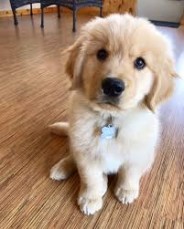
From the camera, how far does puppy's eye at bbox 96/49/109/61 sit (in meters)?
1.02

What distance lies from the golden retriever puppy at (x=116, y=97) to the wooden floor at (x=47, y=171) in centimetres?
8

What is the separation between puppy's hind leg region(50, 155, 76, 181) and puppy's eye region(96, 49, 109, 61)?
55 centimetres

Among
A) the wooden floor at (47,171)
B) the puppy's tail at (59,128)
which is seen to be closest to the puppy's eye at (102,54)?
the wooden floor at (47,171)

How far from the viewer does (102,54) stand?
1.03 meters

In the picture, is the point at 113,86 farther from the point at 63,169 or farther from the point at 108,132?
the point at 63,169

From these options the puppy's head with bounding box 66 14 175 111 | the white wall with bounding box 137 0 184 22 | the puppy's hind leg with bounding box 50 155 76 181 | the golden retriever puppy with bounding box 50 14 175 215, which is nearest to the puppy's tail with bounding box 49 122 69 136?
the puppy's hind leg with bounding box 50 155 76 181

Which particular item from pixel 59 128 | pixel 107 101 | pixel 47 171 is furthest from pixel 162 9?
pixel 107 101

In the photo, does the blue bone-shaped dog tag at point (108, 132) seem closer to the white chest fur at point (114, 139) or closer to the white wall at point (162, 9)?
the white chest fur at point (114, 139)

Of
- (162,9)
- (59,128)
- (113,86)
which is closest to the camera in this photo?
(113,86)

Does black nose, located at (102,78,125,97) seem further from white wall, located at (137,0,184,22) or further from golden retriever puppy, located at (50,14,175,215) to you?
white wall, located at (137,0,184,22)

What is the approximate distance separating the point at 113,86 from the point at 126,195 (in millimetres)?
520

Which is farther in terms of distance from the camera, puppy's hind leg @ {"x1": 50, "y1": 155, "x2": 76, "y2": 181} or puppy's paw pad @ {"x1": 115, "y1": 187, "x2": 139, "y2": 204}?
puppy's hind leg @ {"x1": 50, "y1": 155, "x2": 76, "y2": 181}

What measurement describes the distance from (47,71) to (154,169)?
62.7 inches

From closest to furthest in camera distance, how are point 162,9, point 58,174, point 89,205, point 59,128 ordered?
1. point 89,205
2. point 58,174
3. point 59,128
4. point 162,9
